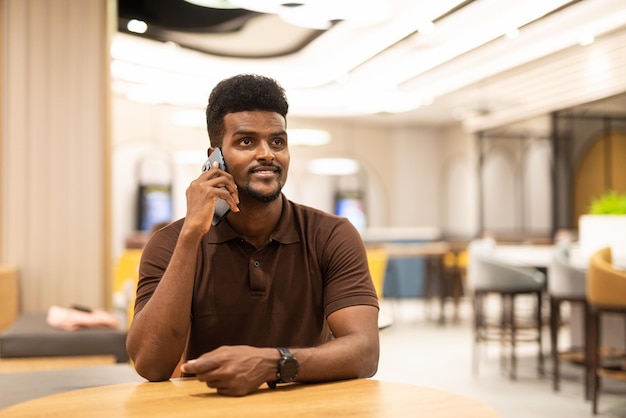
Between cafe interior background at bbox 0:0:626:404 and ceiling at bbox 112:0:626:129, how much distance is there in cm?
3

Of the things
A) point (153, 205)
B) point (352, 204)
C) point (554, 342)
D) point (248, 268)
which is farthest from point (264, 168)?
point (352, 204)

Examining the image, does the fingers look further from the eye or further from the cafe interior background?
the cafe interior background

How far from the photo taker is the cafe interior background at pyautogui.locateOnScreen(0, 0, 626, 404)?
15.5 feet

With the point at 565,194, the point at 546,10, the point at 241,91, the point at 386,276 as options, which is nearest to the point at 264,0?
the point at 546,10

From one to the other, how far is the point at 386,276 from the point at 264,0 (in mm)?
6163

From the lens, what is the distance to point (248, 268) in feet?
5.79

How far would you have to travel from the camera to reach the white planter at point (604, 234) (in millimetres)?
4938

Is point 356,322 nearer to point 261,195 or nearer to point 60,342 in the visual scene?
point 261,195

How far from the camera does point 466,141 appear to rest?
50.6ft

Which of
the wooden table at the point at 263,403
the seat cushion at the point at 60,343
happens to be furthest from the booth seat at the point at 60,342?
the wooden table at the point at 263,403

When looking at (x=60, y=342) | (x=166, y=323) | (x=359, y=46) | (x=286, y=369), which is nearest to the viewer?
(x=286, y=369)

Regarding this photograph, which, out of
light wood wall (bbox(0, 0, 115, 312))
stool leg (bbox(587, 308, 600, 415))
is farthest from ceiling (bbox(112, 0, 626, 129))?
stool leg (bbox(587, 308, 600, 415))

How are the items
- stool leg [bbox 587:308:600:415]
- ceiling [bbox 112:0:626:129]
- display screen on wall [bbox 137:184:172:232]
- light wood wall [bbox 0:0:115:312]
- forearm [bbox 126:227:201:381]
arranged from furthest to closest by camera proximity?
1. display screen on wall [bbox 137:184:172:232]
2. ceiling [bbox 112:0:626:129]
3. light wood wall [bbox 0:0:115:312]
4. stool leg [bbox 587:308:600:415]
5. forearm [bbox 126:227:201:381]

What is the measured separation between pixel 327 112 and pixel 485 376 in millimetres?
9542
